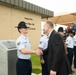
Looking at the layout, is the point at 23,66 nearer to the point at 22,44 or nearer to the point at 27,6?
the point at 22,44

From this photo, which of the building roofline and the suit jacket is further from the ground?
the building roofline

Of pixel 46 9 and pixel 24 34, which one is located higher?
pixel 46 9

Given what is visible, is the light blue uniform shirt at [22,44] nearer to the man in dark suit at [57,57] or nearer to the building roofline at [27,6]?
the man in dark suit at [57,57]

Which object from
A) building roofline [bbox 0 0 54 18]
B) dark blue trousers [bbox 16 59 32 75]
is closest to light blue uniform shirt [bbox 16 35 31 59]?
dark blue trousers [bbox 16 59 32 75]

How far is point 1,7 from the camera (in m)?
11.5

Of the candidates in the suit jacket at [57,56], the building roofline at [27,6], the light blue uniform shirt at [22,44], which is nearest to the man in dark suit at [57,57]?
the suit jacket at [57,56]

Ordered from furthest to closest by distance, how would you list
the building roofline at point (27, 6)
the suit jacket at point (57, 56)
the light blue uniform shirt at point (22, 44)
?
the building roofline at point (27, 6), the light blue uniform shirt at point (22, 44), the suit jacket at point (57, 56)

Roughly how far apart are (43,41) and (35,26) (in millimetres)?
10239

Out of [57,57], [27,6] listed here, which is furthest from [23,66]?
[27,6]

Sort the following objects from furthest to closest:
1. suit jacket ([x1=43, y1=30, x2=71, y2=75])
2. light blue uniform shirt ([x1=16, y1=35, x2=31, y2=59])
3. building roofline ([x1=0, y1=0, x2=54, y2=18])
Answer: building roofline ([x1=0, y1=0, x2=54, y2=18]) < light blue uniform shirt ([x1=16, y1=35, x2=31, y2=59]) < suit jacket ([x1=43, y1=30, x2=71, y2=75])

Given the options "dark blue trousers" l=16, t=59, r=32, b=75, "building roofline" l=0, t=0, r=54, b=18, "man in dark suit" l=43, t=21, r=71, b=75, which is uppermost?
"building roofline" l=0, t=0, r=54, b=18

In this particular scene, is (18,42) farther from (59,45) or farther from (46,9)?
(46,9)

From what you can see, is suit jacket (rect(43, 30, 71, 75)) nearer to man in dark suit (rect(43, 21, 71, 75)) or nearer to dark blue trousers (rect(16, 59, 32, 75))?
man in dark suit (rect(43, 21, 71, 75))

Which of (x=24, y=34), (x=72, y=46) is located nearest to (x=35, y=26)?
(x=72, y=46)
